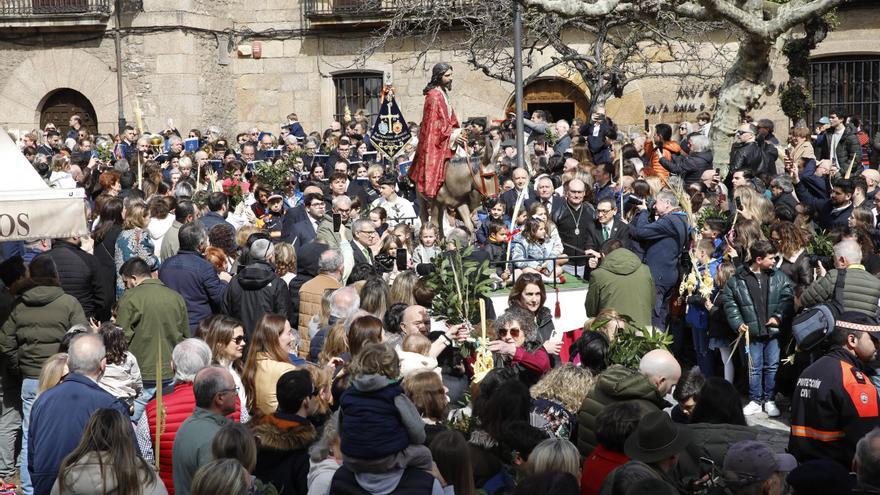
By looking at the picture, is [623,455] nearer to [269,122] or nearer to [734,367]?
[734,367]

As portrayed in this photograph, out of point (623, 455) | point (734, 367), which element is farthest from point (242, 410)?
point (734, 367)

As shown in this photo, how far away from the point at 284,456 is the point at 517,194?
7655 mm

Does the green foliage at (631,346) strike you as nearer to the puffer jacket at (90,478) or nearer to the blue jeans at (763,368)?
the blue jeans at (763,368)

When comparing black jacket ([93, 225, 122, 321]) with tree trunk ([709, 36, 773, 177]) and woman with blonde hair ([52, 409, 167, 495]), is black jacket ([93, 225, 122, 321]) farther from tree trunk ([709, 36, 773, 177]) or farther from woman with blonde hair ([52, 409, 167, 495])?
tree trunk ([709, 36, 773, 177])

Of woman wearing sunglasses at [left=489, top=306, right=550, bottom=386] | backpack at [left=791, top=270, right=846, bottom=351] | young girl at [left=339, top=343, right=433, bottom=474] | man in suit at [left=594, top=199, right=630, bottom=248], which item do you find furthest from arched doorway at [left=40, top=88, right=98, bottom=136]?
young girl at [left=339, top=343, right=433, bottom=474]

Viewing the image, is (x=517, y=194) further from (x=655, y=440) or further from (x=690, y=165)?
(x=655, y=440)

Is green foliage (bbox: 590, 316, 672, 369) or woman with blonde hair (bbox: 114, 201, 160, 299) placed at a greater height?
woman with blonde hair (bbox: 114, 201, 160, 299)

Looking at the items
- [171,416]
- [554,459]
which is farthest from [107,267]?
[554,459]

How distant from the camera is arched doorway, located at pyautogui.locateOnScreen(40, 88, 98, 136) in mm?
27734

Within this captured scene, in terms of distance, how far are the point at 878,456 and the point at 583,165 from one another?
10359 mm

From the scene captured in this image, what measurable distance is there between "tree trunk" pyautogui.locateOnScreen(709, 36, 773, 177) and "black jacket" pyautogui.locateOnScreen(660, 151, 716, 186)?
50.3 inches

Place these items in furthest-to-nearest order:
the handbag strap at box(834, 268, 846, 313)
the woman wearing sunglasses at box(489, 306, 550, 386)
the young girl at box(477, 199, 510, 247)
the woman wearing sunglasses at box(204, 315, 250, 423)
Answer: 1. the young girl at box(477, 199, 510, 247)
2. the handbag strap at box(834, 268, 846, 313)
3. the woman wearing sunglasses at box(489, 306, 550, 386)
4. the woman wearing sunglasses at box(204, 315, 250, 423)

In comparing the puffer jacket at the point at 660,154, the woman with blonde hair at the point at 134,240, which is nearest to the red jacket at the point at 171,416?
the woman with blonde hair at the point at 134,240

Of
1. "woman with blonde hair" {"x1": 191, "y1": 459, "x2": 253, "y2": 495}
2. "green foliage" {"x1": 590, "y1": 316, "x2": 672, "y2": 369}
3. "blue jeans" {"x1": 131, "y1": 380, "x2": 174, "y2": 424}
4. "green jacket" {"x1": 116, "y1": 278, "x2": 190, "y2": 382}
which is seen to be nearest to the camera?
"woman with blonde hair" {"x1": 191, "y1": 459, "x2": 253, "y2": 495}
